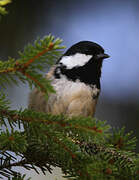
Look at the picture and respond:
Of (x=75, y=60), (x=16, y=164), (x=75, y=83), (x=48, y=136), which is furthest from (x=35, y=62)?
(x=75, y=60)

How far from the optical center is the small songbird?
1.89 meters

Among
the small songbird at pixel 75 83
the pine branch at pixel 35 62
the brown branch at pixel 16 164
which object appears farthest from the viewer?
the small songbird at pixel 75 83

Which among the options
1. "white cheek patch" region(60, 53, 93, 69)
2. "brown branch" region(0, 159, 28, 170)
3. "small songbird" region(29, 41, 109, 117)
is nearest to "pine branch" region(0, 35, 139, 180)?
"brown branch" region(0, 159, 28, 170)

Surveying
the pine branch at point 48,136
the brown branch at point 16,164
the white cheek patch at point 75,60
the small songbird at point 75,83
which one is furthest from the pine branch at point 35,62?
the white cheek patch at point 75,60

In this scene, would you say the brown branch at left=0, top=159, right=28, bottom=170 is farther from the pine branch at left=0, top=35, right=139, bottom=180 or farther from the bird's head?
the bird's head

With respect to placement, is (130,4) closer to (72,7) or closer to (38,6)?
(72,7)

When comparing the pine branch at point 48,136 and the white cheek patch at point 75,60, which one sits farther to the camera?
the white cheek patch at point 75,60

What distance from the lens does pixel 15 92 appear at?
419 centimetres

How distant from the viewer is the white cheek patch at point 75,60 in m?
1.98

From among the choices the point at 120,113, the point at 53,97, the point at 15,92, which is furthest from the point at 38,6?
the point at 53,97

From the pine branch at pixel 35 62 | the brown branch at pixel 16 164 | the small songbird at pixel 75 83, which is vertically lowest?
the brown branch at pixel 16 164

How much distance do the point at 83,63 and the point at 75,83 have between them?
0.20m

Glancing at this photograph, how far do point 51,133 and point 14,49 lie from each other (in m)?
2.94

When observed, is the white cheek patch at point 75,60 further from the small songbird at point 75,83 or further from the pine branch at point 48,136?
the pine branch at point 48,136
